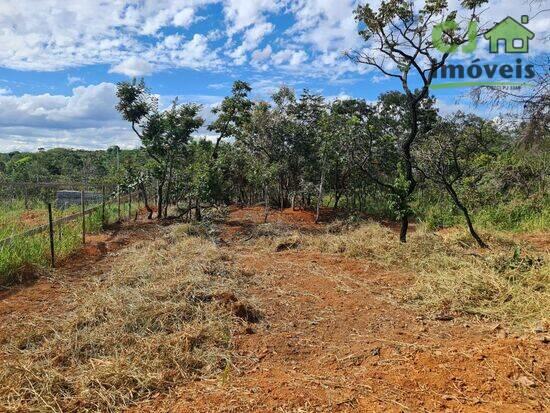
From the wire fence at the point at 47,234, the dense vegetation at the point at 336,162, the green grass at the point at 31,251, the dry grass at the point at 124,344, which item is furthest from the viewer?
the dense vegetation at the point at 336,162

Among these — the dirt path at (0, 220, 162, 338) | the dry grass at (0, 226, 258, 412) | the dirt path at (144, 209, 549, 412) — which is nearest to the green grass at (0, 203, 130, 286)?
the dirt path at (0, 220, 162, 338)

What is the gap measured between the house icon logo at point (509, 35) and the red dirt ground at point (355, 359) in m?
3.70

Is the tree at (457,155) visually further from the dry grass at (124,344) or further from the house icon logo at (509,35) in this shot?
the dry grass at (124,344)

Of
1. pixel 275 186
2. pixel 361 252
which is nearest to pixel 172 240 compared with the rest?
pixel 361 252

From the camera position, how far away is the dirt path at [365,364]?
8.47 feet

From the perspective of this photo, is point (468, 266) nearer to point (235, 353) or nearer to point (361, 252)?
point (361, 252)

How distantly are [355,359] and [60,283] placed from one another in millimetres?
3917

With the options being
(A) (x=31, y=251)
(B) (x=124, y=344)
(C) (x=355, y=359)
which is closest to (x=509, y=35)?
(C) (x=355, y=359)

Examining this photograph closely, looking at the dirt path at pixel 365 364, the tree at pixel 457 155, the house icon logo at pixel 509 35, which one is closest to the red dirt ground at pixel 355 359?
the dirt path at pixel 365 364

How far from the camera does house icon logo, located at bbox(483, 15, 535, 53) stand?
602cm

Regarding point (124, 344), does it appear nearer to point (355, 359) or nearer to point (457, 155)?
point (355, 359)

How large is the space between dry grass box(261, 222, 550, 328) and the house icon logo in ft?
9.40

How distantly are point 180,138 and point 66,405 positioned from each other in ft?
28.6

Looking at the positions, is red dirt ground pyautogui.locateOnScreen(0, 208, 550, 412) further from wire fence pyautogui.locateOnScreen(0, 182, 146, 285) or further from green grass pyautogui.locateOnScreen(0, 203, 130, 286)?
wire fence pyautogui.locateOnScreen(0, 182, 146, 285)
